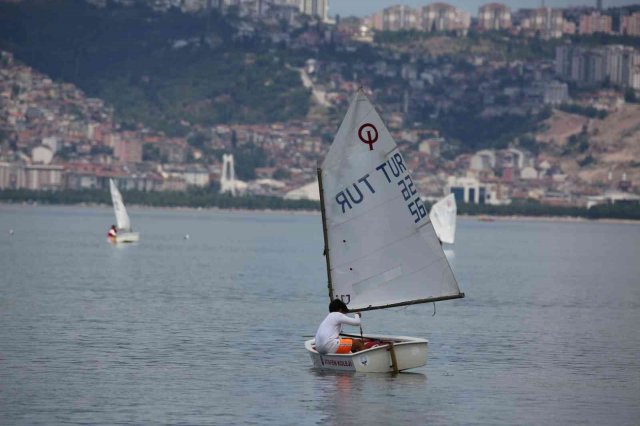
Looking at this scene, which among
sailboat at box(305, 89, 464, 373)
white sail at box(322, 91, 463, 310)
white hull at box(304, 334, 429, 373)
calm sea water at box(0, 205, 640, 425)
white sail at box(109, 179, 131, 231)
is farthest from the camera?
white sail at box(109, 179, 131, 231)

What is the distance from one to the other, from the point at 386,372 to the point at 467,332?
570 inches

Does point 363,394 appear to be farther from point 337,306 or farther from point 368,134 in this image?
point 368,134

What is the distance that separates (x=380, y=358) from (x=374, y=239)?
2.63 metres

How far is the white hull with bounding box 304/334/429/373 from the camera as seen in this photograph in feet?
125

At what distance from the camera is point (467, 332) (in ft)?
173

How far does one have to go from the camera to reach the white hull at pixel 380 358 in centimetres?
3812

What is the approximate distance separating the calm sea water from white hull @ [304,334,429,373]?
219 millimetres

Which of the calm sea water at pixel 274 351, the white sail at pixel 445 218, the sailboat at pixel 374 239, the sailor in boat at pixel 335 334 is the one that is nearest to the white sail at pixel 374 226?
the sailboat at pixel 374 239

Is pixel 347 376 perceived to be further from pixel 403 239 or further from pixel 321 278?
pixel 321 278

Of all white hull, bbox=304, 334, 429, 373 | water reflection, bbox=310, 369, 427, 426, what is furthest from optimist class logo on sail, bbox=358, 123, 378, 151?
water reflection, bbox=310, 369, 427, 426

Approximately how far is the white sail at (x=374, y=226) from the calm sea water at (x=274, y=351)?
1.87 metres

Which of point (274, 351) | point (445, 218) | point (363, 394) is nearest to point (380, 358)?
point (363, 394)

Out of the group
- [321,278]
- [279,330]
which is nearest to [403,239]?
[279,330]

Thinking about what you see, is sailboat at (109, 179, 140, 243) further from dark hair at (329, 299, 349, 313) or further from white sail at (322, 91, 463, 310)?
dark hair at (329, 299, 349, 313)
